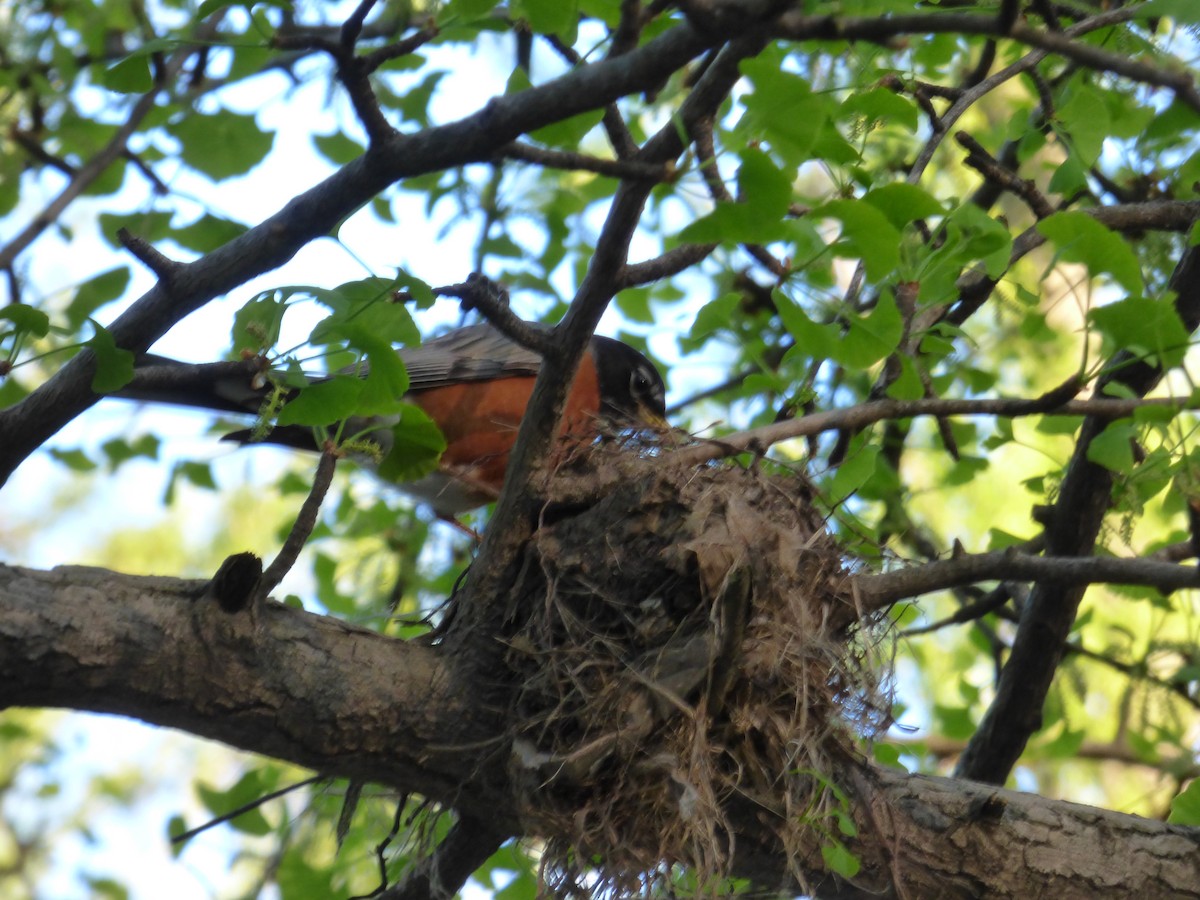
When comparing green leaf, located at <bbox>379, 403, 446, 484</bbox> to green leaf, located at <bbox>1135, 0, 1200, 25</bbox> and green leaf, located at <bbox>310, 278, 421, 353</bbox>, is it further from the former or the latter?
green leaf, located at <bbox>1135, 0, 1200, 25</bbox>

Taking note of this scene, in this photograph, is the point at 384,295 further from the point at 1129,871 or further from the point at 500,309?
the point at 1129,871

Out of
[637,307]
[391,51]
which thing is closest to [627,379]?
[637,307]

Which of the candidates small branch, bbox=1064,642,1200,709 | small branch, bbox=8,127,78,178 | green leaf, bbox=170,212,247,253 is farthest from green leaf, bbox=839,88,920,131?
small branch, bbox=8,127,78,178

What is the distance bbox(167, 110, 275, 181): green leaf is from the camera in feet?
11.7

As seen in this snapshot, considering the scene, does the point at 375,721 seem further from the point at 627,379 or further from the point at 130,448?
the point at 130,448

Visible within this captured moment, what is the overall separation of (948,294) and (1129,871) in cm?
122

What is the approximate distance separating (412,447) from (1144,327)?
4.19 feet

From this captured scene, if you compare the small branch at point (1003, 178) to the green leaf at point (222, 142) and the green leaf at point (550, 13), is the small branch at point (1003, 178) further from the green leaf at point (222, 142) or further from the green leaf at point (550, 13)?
the green leaf at point (222, 142)

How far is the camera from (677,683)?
214 cm

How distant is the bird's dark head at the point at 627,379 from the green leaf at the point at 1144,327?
7.19 feet

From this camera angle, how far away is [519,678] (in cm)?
236

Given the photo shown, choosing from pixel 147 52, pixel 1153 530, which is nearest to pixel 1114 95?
pixel 147 52

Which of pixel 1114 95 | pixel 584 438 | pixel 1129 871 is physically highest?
pixel 1114 95

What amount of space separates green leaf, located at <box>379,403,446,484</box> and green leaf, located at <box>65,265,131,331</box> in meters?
1.52
